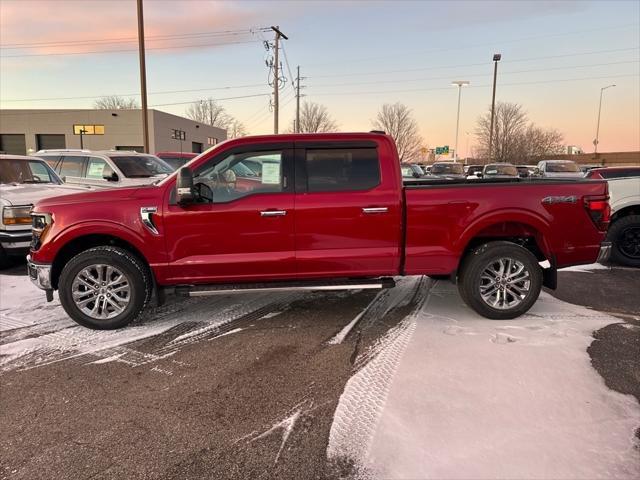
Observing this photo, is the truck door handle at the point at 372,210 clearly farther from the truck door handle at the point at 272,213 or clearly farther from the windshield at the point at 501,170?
the windshield at the point at 501,170

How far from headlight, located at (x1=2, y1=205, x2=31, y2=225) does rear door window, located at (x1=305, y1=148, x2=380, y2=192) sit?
519cm

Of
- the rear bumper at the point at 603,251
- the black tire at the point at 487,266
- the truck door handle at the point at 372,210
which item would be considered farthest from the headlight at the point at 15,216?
the rear bumper at the point at 603,251

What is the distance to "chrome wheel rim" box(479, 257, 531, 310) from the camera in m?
4.67

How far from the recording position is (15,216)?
705 cm

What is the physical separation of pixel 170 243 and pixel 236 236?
0.66 m

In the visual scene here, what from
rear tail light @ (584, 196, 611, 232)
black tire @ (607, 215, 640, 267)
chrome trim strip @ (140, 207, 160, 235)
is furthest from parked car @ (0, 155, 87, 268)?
black tire @ (607, 215, 640, 267)

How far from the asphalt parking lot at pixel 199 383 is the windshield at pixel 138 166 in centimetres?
521

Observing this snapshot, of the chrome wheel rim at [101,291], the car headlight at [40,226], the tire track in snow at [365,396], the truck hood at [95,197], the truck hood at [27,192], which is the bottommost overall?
the tire track in snow at [365,396]

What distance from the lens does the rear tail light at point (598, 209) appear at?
4.69 metres

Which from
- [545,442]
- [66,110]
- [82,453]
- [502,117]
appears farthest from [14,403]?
[502,117]

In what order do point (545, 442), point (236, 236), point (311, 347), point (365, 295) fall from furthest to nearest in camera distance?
point (365, 295)
point (236, 236)
point (311, 347)
point (545, 442)

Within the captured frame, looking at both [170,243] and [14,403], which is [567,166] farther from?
[14,403]

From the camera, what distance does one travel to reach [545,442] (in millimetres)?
2645

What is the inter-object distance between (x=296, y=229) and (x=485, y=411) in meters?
2.35
